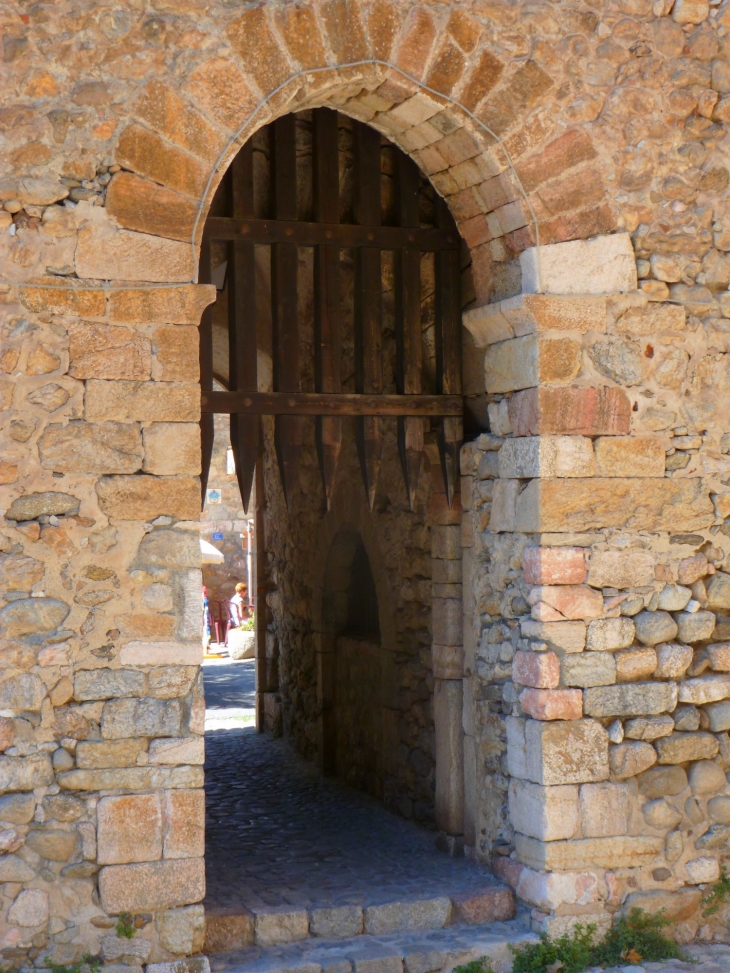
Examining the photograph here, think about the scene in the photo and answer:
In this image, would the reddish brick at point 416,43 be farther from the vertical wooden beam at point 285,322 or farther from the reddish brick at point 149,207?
the reddish brick at point 149,207

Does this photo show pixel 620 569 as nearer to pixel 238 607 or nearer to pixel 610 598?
pixel 610 598

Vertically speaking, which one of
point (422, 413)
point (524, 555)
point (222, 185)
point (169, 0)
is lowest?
point (524, 555)

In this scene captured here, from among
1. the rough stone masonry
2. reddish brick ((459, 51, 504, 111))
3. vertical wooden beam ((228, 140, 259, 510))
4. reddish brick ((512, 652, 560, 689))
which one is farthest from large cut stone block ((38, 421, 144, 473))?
reddish brick ((459, 51, 504, 111))

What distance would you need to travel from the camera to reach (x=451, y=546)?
494cm

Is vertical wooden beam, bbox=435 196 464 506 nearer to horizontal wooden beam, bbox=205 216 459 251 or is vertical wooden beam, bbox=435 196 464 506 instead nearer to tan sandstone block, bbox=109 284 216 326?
horizontal wooden beam, bbox=205 216 459 251

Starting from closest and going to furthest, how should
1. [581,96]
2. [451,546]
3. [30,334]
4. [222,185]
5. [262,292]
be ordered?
[30,334]
[581,96]
[222,185]
[451,546]
[262,292]

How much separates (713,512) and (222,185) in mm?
2379

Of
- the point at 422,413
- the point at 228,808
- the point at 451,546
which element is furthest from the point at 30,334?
the point at 228,808

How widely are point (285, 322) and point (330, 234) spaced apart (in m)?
0.43

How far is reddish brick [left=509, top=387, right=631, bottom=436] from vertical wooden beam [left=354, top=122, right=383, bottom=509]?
731 millimetres

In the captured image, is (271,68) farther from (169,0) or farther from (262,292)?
(262,292)

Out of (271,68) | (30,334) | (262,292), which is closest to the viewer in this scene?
(30,334)

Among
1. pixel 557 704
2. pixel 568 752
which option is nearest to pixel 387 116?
pixel 557 704

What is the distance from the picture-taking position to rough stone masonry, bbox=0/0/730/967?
3580mm
